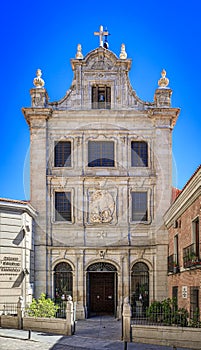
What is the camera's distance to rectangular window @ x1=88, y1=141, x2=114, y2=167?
32.7 metres

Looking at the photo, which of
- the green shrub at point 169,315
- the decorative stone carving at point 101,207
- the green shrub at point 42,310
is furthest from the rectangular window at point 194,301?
the decorative stone carving at point 101,207

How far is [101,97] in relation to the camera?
33.2 m

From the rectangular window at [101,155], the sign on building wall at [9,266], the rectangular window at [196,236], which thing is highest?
the rectangular window at [101,155]

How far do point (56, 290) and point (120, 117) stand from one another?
35.4ft

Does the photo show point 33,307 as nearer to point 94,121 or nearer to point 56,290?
point 56,290

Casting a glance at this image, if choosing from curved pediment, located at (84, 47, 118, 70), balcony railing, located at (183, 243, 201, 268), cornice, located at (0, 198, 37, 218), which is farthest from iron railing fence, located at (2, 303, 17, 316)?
curved pediment, located at (84, 47, 118, 70)

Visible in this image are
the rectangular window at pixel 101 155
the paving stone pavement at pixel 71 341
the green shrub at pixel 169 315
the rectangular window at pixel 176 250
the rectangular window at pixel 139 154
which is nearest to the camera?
the paving stone pavement at pixel 71 341

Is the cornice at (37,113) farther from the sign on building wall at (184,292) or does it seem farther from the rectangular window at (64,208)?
the sign on building wall at (184,292)

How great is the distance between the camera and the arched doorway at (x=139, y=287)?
31.4m


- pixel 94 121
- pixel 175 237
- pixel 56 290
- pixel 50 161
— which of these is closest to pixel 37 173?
pixel 50 161

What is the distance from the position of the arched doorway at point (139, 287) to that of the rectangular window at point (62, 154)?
729 centimetres

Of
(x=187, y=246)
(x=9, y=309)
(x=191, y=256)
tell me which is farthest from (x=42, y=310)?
(x=191, y=256)

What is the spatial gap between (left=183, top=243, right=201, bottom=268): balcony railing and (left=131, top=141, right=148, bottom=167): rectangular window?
1030cm

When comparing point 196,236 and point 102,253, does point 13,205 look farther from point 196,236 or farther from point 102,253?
point 196,236
